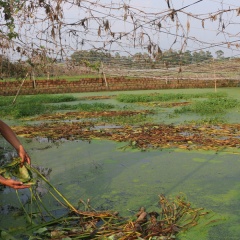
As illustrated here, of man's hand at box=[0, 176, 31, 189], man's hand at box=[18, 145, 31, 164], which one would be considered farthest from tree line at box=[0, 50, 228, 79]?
man's hand at box=[0, 176, 31, 189]

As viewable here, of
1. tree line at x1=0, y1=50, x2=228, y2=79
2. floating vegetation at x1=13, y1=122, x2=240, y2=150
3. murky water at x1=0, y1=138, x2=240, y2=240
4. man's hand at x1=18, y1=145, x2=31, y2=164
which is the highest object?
tree line at x1=0, y1=50, x2=228, y2=79

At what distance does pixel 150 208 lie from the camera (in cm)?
295

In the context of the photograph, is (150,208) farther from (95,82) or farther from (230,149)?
(95,82)

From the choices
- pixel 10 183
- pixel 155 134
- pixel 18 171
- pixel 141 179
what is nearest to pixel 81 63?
pixel 141 179

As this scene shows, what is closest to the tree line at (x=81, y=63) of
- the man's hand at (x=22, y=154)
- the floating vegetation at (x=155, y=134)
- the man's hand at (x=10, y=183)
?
the floating vegetation at (x=155, y=134)

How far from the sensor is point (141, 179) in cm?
372

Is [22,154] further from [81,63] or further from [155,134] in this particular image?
[155,134]

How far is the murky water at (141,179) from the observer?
9.56 ft

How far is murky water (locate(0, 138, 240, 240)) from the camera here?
2914 millimetres

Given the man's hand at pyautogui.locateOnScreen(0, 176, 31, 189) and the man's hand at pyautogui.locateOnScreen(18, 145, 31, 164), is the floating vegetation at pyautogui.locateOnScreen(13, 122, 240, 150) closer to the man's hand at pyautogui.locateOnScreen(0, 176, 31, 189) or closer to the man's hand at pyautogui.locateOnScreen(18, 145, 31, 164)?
the man's hand at pyautogui.locateOnScreen(18, 145, 31, 164)

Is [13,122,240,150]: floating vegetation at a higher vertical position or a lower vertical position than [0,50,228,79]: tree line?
lower

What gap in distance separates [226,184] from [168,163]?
0.90 metres

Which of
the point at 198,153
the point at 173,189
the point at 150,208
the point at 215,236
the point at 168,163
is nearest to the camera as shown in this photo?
the point at 215,236

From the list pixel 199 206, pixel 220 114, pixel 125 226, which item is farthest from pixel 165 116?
pixel 125 226
